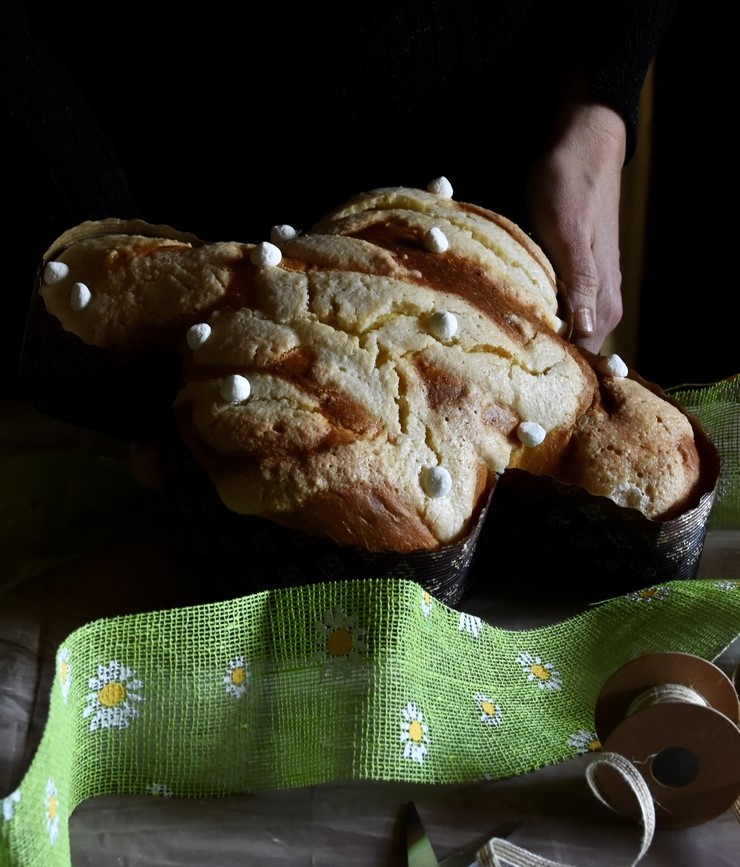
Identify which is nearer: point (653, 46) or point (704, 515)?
point (704, 515)

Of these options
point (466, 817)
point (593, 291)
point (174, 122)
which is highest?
point (174, 122)

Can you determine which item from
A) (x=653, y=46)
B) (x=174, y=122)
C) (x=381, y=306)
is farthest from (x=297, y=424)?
(x=653, y=46)

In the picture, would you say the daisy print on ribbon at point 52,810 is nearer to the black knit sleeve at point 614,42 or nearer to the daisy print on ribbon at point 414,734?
the daisy print on ribbon at point 414,734

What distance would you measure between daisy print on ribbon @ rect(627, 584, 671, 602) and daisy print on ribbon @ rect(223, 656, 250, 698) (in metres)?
0.28

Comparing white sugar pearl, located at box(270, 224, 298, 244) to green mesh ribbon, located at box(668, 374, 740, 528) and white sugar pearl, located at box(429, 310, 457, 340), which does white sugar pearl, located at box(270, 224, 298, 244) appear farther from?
green mesh ribbon, located at box(668, 374, 740, 528)

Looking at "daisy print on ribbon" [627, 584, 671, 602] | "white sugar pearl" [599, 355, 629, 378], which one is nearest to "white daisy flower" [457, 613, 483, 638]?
"daisy print on ribbon" [627, 584, 671, 602]

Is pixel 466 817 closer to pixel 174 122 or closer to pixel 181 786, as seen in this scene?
pixel 181 786

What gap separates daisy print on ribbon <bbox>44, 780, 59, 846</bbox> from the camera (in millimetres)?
545

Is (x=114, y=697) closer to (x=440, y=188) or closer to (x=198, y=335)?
(x=198, y=335)

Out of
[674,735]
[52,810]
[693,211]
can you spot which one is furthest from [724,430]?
[693,211]

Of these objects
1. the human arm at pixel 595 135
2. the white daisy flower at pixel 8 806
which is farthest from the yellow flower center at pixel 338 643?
the human arm at pixel 595 135

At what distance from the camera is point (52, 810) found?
554 mm

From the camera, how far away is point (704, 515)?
2.42ft

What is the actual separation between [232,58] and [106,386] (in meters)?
0.34
